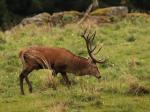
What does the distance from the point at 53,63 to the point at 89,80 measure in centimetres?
155

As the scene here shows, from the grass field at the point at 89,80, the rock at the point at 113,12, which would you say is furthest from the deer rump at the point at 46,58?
the rock at the point at 113,12

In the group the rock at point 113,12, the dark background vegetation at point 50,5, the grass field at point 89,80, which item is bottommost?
the grass field at point 89,80

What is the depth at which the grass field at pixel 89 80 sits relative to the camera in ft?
37.0

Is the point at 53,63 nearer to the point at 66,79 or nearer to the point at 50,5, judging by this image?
the point at 66,79

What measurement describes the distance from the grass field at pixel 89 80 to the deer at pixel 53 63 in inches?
12.1

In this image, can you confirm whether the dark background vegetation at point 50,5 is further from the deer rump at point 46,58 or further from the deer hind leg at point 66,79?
the deer rump at point 46,58

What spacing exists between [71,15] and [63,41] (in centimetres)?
809

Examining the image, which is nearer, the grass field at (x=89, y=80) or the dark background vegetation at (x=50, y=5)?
the grass field at (x=89, y=80)

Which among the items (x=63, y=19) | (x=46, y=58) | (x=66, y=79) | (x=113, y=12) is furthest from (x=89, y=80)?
(x=113, y=12)

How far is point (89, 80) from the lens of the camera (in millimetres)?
14266

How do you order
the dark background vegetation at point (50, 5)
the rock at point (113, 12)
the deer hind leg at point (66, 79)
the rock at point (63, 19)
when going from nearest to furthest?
the deer hind leg at point (66, 79)
the rock at point (63, 19)
the rock at point (113, 12)
the dark background vegetation at point (50, 5)

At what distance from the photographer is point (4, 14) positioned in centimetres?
3884

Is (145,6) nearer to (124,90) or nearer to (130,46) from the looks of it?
(130,46)

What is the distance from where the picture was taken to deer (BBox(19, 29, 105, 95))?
42.1 feet
